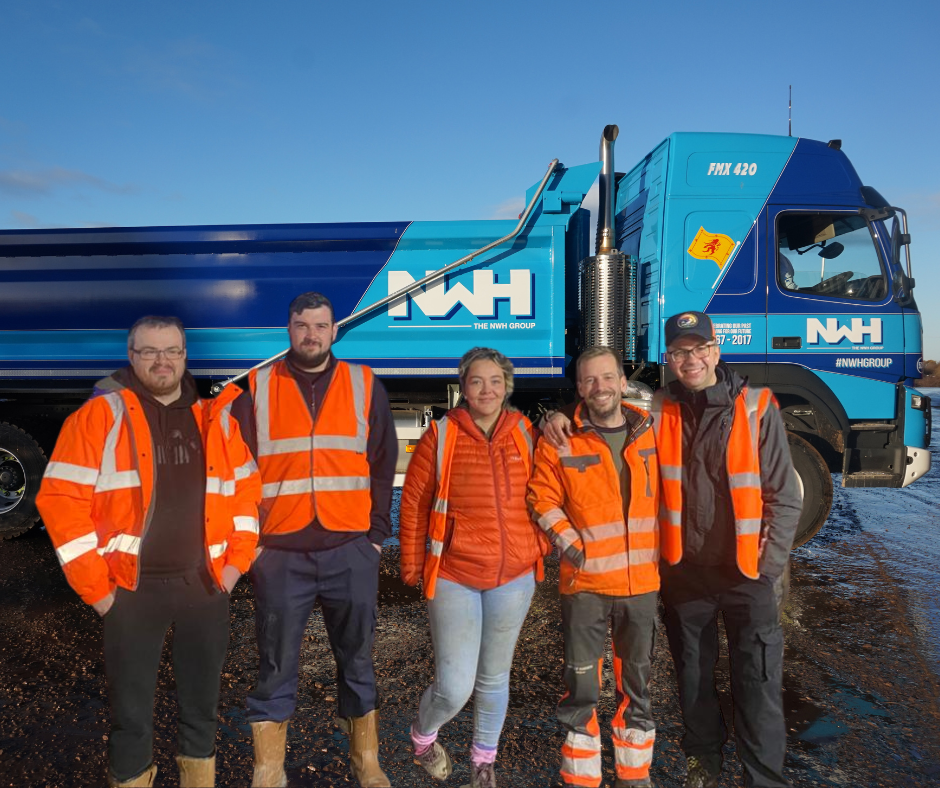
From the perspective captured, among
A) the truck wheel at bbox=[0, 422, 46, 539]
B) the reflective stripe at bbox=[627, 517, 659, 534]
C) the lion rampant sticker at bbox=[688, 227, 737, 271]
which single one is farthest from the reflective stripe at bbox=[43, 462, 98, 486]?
the truck wheel at bbox=[0, 422, 46, 539]

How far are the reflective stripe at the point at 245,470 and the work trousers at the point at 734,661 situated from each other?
1.55 meters

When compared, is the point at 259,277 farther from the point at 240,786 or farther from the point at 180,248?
the point at 240,786

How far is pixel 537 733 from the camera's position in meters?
Result: 2.95

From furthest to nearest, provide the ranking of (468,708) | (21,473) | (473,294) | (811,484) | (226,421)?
(21,473)
(473,294)
(811,484)
(468,708)
(226,421)

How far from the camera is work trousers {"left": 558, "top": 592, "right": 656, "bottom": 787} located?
243 cm

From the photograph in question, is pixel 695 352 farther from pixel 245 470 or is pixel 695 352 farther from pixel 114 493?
pixel 114 493

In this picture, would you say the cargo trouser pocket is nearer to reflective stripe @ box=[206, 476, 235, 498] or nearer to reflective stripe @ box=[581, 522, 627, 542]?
reflective stripe @ box=[581, 522, 627, 542]

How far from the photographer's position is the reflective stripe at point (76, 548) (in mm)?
2061

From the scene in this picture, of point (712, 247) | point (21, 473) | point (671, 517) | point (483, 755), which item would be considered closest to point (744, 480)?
point (671, 517)

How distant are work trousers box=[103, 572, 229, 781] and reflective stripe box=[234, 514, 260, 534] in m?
0.19

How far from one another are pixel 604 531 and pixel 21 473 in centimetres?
579

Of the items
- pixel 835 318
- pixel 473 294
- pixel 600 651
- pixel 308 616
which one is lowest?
pixel 600 651

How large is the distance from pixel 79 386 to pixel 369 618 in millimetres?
4587

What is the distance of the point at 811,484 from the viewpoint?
5254mm
